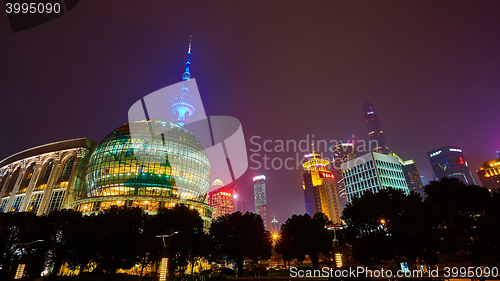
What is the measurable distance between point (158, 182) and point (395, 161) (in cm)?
14886

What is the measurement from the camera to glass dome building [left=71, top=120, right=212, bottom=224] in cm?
7794

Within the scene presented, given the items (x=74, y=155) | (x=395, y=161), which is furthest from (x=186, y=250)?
(x=395, y=161)

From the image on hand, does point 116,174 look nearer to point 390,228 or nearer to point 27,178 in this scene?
point 27,178

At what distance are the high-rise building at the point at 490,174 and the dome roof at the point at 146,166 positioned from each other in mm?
217175

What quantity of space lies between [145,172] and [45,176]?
4919cm

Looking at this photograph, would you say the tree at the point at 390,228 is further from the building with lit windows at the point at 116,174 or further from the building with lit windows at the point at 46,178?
the building with lit windows at the point at 46,178

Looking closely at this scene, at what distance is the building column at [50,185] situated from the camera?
8738 centimetres

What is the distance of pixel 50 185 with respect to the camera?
9094 centimetres

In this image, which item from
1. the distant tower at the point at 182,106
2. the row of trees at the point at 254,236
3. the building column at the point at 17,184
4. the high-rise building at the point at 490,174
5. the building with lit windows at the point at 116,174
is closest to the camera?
the row of trees at the point at 254,236

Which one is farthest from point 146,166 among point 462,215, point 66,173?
point 462,215

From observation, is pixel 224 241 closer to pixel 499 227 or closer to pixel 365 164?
pixel 499 227

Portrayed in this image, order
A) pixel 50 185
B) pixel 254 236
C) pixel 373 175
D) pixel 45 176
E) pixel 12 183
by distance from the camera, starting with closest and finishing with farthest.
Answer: pixel 254 236
pixel 50 185
pixel 45 176
pixel 12 183
pixel 373 175

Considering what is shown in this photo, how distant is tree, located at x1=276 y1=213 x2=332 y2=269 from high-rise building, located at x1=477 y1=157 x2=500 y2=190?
200 meters

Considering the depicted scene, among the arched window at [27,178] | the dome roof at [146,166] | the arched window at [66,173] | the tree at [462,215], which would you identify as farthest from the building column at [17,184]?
the tree at [462,215]
